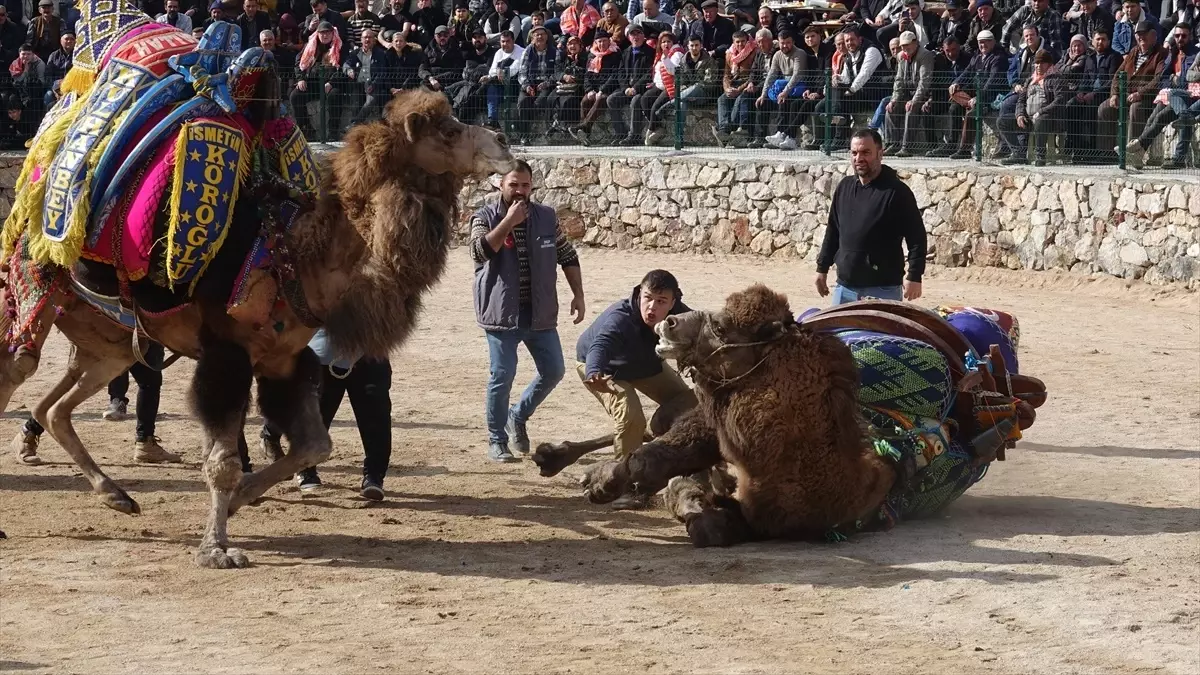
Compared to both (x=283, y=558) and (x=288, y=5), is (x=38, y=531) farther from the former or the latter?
(x=288, y=5)

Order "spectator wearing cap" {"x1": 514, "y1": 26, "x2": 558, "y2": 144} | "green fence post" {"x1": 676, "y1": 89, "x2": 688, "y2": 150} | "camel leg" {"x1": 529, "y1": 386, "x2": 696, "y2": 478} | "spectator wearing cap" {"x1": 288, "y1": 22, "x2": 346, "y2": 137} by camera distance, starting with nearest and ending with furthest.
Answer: "camel leg" {"x1": 529, "y1": 386, "x2": 696, "y2": 478}, "green fence post" {"x1": 676, "y1": 89, "x2": 688, "y2": 150}, "spectator wearing cap" {"x1": 514, "y1": 26, "x2": 558, "y2": 144}, "spectator wearing cap" {"x1": 288, "y1": 22, "x2": 346, "y2": 137}

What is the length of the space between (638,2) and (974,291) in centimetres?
770

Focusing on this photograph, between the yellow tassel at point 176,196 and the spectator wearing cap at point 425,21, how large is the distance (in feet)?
48.9

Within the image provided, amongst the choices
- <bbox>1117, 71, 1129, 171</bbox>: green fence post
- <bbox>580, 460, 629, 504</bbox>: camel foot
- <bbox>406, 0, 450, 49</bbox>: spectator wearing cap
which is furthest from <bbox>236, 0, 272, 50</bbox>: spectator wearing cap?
<bbox>580, 460, 629, 504</bbox>: camel foot

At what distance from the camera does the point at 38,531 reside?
7.61 m

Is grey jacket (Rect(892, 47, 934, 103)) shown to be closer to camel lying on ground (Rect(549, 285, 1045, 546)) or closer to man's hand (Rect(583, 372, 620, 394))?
man's hand (Rect(583, 372, 620, 394))

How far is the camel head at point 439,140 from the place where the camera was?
274 inches

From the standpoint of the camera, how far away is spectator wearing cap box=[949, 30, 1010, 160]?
1666 centimetres

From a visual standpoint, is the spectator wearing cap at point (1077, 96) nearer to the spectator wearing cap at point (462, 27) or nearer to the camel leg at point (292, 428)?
the spectator wearing cap at point (462, 27)

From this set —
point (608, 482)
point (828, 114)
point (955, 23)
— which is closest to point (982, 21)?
point (955, 23)

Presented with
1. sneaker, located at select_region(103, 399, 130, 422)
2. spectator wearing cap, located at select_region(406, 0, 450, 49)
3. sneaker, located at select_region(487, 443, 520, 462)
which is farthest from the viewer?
spectator wearing cap, located at select_region(406, 0, 450, 49)

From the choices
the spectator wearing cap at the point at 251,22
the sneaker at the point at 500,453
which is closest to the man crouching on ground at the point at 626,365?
the sneaker at the point at 500,453

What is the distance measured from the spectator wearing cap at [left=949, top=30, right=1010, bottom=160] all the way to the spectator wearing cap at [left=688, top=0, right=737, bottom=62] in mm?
3667

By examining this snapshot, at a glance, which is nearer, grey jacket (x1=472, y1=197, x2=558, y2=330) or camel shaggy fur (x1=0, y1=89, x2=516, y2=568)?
camel shaggy fur (x1=0, y1=89, x2=516, y2=568)
